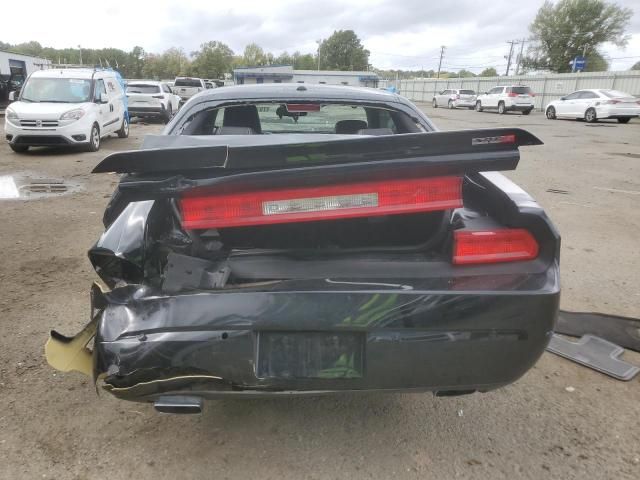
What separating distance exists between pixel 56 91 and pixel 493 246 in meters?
12.3

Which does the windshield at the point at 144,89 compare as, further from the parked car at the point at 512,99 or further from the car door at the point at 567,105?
the parked car at the point at 512,99

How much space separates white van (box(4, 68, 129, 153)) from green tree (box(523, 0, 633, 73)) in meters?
60.2

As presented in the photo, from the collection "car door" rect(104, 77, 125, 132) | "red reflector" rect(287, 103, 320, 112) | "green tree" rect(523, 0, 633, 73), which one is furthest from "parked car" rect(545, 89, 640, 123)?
"green tree" rect(523, 0, 633, 73)

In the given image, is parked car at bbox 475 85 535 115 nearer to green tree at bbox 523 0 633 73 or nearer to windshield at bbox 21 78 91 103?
windshield at bbox 21 78 91 103

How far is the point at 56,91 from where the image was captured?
37.8ft

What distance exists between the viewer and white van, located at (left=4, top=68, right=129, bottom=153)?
10633mm

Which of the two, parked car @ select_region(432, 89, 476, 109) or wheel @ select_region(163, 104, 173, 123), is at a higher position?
parked car @ select_region(432, 89, 476, 109)

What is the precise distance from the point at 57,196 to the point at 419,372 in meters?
7.01

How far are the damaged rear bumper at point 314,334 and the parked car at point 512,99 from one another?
97.0 ft

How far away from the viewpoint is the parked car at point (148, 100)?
20031 mm

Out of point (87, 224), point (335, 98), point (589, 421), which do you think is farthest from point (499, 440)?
point (87, 224)

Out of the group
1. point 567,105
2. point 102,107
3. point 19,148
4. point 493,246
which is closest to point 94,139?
point 102,107

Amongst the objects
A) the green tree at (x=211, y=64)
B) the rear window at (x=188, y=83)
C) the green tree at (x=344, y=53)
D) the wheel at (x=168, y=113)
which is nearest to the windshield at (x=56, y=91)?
the wheel at (x=168, y=113)

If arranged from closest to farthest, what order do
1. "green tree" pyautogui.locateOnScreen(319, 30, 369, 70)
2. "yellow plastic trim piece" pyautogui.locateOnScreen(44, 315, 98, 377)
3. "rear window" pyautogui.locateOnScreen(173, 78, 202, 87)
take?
"yellow plastic trim piece" pyautogui.locateOnScreen(44, 315, 98, 377) < "rear window" pyautogui.locateOnScreen(173, 78, 202, 87) < "green tree" pyautogui.locateOnScreen(319, 30, 369, 70)
